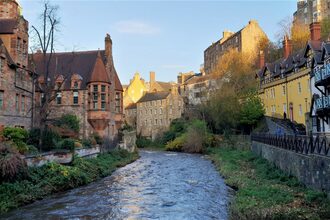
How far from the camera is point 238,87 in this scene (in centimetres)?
4788

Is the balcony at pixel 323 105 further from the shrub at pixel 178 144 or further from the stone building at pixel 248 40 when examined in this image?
the stone building at pixel 248 40

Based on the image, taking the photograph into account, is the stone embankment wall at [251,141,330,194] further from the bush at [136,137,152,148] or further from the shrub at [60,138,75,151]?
the bush at [136,137,152,148]

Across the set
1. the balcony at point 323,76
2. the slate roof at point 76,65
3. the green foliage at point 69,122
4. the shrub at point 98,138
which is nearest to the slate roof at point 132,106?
the slate roof at point 76,65

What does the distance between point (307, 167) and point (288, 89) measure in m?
24.5

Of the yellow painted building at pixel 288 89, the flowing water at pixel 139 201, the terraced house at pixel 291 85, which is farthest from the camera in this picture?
the yellow painted building at pixel 288 89

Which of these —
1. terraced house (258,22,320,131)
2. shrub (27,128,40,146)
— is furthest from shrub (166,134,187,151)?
shrub (27,128,40,146)

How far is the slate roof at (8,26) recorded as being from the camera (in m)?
25.2

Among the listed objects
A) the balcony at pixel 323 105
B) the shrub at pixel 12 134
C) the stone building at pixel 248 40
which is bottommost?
the shrub at pixel 12 134

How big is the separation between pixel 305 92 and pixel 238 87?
1493 cm

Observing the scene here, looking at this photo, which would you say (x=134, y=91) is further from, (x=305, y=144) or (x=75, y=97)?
(x=305, y=144)

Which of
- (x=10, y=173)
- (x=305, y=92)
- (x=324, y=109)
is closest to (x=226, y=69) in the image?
(x=305, y=92)

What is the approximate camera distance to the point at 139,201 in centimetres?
1675

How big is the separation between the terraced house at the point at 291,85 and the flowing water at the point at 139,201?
16178 mm

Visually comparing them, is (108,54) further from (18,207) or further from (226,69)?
(18,207)
